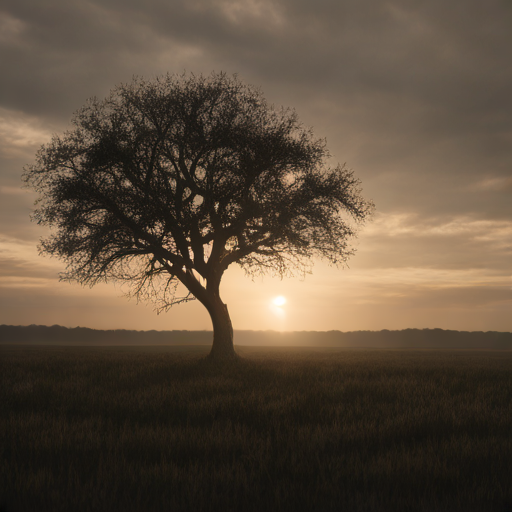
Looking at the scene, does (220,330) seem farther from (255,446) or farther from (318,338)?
(318,338)

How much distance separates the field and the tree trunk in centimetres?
807

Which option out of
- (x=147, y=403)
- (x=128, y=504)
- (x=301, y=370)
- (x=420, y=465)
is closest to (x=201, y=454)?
(x=128, y=504)

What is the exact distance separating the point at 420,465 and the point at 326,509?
6.51 ft

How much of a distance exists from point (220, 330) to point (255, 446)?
14.7m

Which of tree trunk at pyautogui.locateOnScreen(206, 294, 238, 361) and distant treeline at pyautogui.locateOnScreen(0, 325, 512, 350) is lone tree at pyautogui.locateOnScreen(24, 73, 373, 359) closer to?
tree trunk at pyautogui.locateOnScreen(206, 294, 238, 361)

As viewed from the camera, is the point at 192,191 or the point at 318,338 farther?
the point at 318,338

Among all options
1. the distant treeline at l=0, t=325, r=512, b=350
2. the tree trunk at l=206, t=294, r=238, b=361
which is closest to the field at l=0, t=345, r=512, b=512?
the tree trunk at l=206, t=294, r=238, b=361

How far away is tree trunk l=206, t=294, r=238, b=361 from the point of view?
20933 millimetres

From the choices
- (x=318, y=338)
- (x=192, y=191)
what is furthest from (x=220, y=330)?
(x=318, y=338)

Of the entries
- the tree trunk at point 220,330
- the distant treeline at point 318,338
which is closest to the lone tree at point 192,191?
the tree trunk at point 220,330

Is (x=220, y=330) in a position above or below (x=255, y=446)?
above

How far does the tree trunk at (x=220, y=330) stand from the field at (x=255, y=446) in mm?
8070

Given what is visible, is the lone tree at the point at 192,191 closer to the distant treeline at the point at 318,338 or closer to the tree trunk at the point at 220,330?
the tree trunk at the point at 220,330

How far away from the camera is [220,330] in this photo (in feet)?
70.0
